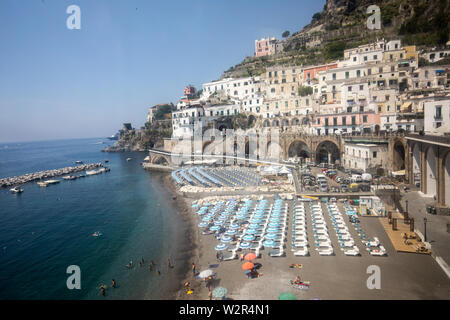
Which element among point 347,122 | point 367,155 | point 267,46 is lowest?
point 367,155

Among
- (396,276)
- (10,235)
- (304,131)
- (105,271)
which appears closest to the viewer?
(396,276)

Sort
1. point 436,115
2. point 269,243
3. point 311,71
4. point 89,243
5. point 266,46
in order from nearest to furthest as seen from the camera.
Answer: point 269,243 → point 436,115 → point 89,243 → point 311,71 → point 266,46

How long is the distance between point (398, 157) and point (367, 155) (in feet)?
11.3

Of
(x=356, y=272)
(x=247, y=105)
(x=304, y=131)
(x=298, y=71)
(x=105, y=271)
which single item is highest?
(x=298, y=71)

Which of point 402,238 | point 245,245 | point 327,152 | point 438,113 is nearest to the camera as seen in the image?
point 402,238

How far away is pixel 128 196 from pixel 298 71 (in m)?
40.7

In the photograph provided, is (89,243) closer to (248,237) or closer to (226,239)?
(226,239)

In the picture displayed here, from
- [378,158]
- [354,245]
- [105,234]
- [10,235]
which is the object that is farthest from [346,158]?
[10,235]

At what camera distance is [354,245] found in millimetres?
19062

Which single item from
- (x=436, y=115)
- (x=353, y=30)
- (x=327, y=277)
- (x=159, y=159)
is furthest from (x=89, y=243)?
(x=353, y=30)

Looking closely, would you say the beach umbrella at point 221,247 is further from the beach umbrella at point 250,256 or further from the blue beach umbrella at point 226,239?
the beach umbrella at point 250,256

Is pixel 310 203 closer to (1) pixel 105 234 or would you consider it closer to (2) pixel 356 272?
(2) pixel 356 272

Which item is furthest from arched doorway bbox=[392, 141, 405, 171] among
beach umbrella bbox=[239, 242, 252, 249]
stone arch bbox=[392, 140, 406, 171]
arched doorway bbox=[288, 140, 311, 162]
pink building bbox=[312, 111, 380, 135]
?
beach umbrella bbox=[239, 242, 252, 249]

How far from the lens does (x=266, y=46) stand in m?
97.2
